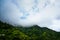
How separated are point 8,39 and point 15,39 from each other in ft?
21.0

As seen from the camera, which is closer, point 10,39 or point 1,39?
point 1,39

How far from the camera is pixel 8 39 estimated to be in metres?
152

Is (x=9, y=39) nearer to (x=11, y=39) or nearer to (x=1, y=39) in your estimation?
(x=11, y=39)

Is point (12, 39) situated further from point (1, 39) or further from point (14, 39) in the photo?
point (1, 39)

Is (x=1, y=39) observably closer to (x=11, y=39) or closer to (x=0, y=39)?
(x=0, y=39)

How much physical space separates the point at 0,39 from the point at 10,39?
15.7 meters

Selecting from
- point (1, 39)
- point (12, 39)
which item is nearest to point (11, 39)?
point (12, 39)

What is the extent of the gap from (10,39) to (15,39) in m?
5.31

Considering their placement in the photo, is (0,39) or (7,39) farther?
(7,39)

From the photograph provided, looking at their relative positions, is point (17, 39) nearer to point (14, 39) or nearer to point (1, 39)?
point (14, 39)

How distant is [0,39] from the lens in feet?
458

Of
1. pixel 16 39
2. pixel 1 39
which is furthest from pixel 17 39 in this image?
pixel 1 39

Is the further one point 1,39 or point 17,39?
point 17,39

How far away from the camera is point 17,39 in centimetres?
14938
